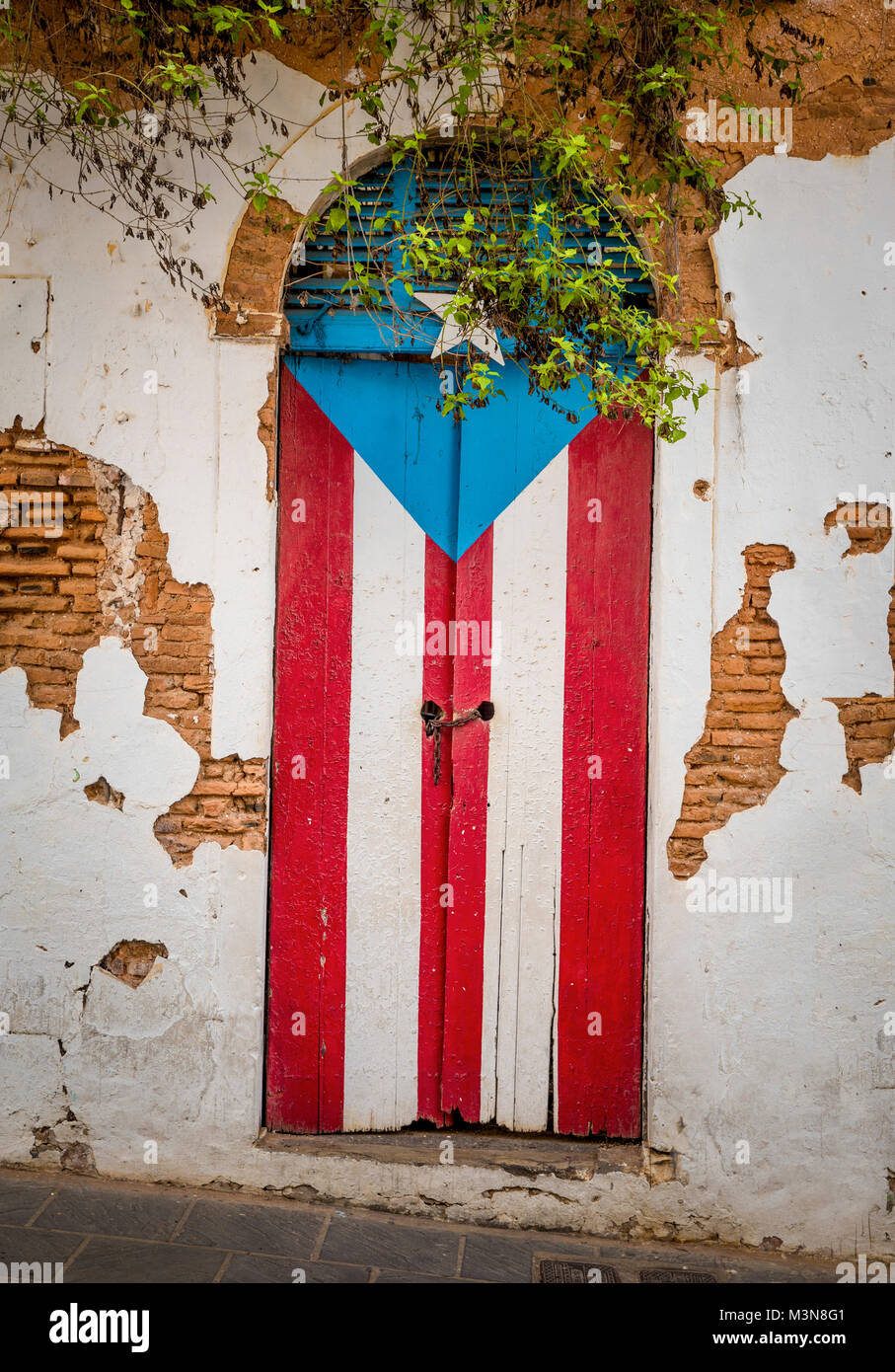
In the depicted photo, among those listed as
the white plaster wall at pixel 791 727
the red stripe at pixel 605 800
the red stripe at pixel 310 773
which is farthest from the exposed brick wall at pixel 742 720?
the red stripe at pixel 310 773

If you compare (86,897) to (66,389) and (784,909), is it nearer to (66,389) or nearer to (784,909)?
(66,389)

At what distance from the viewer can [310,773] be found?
3.58 meters

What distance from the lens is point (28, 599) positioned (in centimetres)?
356

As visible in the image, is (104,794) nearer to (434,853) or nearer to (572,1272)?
(434,853)

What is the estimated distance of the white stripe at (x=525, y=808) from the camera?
3.54m

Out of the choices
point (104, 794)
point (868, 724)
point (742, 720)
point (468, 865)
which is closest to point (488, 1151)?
point (468, 865)

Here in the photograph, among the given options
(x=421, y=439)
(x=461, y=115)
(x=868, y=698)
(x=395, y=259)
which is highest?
(x=461, y=115)

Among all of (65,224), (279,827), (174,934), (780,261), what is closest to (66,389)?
(65,224)

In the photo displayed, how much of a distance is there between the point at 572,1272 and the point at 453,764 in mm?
1760

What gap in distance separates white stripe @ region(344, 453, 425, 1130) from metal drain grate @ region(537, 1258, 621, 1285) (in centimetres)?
70

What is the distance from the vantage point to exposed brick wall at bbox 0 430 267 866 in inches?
138

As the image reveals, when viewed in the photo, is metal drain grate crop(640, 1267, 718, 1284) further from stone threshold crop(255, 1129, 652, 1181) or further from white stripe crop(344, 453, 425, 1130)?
white stripe crop(344, 453, 425, 1130)

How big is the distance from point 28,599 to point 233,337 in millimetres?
1240

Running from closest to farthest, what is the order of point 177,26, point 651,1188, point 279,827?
point 177,26 → point 651,1188 → point 279,827
